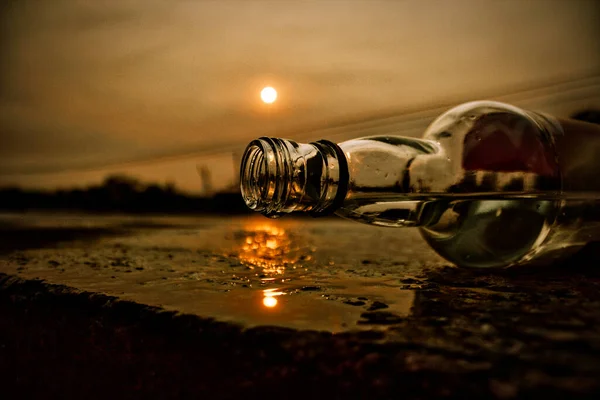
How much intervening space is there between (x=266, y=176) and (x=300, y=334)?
331 mm

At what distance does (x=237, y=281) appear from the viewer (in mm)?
571

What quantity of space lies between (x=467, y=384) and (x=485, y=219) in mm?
434

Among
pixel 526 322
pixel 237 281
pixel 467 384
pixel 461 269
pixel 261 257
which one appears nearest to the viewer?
pixel 467 384

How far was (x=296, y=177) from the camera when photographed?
0.64 m

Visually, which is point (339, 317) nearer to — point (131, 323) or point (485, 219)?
point (131, 323)

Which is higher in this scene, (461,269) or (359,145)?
(359,145)

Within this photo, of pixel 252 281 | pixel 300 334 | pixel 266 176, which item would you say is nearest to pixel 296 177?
pixel 266 176

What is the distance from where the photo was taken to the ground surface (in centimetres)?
A: 27

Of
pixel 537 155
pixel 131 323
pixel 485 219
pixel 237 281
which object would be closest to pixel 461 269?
pixel 485 219

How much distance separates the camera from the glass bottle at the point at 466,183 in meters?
0.63

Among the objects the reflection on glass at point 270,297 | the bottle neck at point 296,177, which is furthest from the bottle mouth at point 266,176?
the reflection on glass at point 270,297

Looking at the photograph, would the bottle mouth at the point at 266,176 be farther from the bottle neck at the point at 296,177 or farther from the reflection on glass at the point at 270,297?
the reflection on glass at the point at 270,297

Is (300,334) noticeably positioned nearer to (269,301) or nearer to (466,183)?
(269,301)

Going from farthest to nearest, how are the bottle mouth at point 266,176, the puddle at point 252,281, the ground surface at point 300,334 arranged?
the bottle mouth at point 266,176
the puddle at point 252,281
the ground surface at point 300,334
